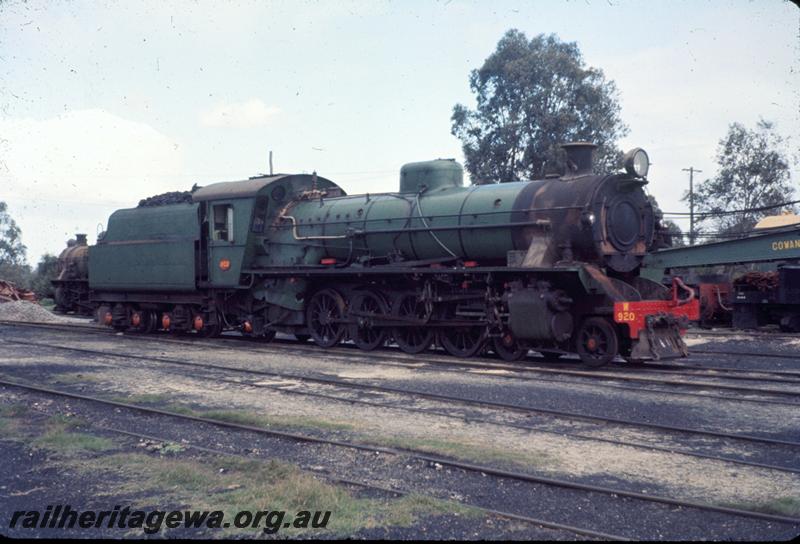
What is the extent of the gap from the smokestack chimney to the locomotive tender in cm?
3

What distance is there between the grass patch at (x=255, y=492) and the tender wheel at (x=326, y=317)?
8976 mm

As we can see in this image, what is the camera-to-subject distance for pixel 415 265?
46.9ft

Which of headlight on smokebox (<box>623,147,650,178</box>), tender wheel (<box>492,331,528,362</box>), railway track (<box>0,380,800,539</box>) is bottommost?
railway track (<box>0,380,800,539</box>)

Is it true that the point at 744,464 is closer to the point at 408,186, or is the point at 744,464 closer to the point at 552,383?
the point at 552,383

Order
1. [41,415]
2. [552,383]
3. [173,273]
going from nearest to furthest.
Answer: [41,415] < [552,383] < [173,273]

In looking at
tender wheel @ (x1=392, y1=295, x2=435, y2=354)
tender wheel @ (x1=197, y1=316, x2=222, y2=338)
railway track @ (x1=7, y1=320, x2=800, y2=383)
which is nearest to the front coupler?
railway track @ (x1=7, y1=320, x2=800, y2=383)

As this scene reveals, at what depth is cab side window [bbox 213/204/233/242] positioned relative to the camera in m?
17.2

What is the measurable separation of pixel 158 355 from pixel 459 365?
601 centimetres

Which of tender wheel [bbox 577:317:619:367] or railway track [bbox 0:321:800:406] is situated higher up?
tender wheel [bbox 577:317:619:367]

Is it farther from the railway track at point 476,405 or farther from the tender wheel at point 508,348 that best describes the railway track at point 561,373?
the railway track at point 476,405

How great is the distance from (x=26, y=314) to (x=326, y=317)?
53.2ft

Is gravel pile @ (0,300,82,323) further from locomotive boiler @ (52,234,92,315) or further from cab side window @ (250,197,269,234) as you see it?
cab side window @ (250,197,269,234)

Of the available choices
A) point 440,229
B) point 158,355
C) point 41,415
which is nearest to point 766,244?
point 440,229

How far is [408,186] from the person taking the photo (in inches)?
601
